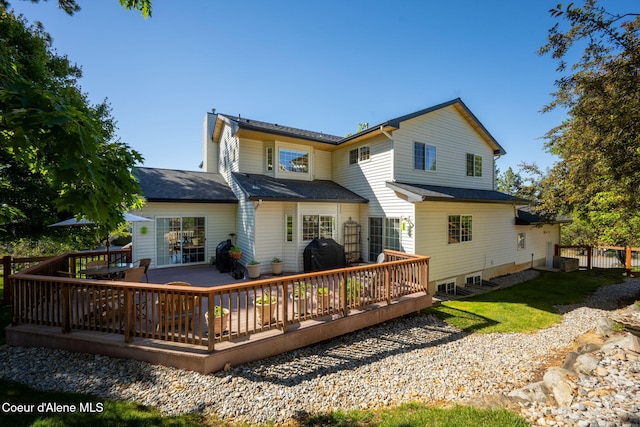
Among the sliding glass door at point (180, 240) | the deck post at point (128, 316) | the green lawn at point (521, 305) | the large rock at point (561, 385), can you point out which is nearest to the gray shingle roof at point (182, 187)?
the sliding glass door at point (180, 240)

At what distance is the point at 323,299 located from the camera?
18.9ft

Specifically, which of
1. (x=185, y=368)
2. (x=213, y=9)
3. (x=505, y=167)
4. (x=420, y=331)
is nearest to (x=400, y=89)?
(x=213, y=9)

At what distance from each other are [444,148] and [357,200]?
5106 millimetres

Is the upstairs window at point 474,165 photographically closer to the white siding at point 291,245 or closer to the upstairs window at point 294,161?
the upstairs window at point 294,161

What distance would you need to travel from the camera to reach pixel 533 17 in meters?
8.27

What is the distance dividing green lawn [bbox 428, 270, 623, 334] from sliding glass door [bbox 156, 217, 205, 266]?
9949 millimetres

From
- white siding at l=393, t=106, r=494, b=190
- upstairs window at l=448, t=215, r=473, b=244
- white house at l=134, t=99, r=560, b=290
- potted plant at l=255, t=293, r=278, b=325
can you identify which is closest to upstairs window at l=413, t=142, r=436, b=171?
white house at l=134, t=99, r=560, b=290

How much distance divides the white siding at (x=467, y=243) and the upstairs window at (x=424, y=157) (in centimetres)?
209

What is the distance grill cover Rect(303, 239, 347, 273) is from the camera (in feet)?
31.8

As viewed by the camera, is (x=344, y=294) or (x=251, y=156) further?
(x=251, y=156)

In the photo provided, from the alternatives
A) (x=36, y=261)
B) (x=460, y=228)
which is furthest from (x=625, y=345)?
(x=36, y=261)

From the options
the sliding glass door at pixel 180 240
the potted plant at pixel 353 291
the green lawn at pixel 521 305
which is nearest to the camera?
the potted plant at pixel 353 291

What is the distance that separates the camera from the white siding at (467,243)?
31.9 feet

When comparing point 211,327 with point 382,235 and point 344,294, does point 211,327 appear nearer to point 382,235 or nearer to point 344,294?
point 344,294
